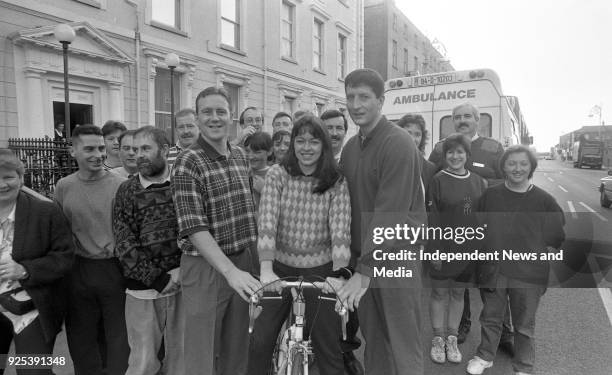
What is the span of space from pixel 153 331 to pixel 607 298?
17.8 feet

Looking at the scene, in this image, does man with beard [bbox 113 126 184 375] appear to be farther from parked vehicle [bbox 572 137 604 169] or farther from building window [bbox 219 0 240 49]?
parked vehicle [bbox 572 137 604 169]

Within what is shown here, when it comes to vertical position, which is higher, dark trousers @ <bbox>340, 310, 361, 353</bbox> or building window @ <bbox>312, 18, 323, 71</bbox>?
building window @ <bbox>312, 18, 323, 71</bbox>

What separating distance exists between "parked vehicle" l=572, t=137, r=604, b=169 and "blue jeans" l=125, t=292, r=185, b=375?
42033 millimetres

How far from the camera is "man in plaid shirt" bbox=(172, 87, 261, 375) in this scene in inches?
93.8

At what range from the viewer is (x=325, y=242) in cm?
254

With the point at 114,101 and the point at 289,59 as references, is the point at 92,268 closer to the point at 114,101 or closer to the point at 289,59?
the point at 114,101

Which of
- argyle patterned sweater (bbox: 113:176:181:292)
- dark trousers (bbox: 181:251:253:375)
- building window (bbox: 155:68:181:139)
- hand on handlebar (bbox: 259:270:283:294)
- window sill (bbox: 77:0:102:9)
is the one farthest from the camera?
building window (bbox: 155:68:181:139)

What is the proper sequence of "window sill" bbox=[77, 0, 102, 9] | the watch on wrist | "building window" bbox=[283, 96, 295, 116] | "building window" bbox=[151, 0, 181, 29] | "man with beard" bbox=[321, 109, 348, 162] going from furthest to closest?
"building window" bbox=[283, 96, 295, 116]
"building window" bbox=[151, 0, 181, 29]
"window sill" bbox=[77, 0, 102, 9]
"man with beard" bbox=[321, 109, 348, 162]
the watch on wrist

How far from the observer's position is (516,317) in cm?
336

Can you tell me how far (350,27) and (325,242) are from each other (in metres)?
19.1

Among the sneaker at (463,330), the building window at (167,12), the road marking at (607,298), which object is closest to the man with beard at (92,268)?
the sneaker at (463,330)

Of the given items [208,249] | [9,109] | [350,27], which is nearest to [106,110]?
[9,109]

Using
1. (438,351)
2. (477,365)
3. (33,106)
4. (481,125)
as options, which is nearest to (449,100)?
(481,125)

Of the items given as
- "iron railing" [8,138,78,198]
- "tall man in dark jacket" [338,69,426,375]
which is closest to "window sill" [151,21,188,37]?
"iron railing" [8,138,78,198]
